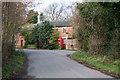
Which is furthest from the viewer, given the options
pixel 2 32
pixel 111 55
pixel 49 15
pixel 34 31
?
pixel 49 15

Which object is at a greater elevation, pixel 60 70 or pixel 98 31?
pixel 98 31

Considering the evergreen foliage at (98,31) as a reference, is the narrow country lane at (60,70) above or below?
below

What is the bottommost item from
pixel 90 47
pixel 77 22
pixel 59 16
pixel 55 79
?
pixel 55 79

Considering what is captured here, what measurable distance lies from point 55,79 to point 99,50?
950 cm

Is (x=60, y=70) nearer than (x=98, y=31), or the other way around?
(x=60, y=70)

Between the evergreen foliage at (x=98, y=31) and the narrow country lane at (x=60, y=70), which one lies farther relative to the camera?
the evergreen foliage at (x=98, y=31)

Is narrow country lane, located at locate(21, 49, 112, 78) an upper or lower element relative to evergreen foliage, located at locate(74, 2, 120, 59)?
lower

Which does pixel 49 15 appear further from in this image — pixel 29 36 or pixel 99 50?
pixel 99 50

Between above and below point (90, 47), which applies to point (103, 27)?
above

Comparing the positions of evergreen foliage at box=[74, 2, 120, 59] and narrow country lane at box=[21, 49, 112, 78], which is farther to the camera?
evergreen foliage at box=[74, 2, 120, 59]

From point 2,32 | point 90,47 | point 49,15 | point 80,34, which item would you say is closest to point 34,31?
point 49,15

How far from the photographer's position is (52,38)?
3856cm

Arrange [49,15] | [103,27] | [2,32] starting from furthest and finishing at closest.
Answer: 1. [49,15]
2. [103,27]
3. [2,32]

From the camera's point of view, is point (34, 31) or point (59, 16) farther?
point (59, 16)
